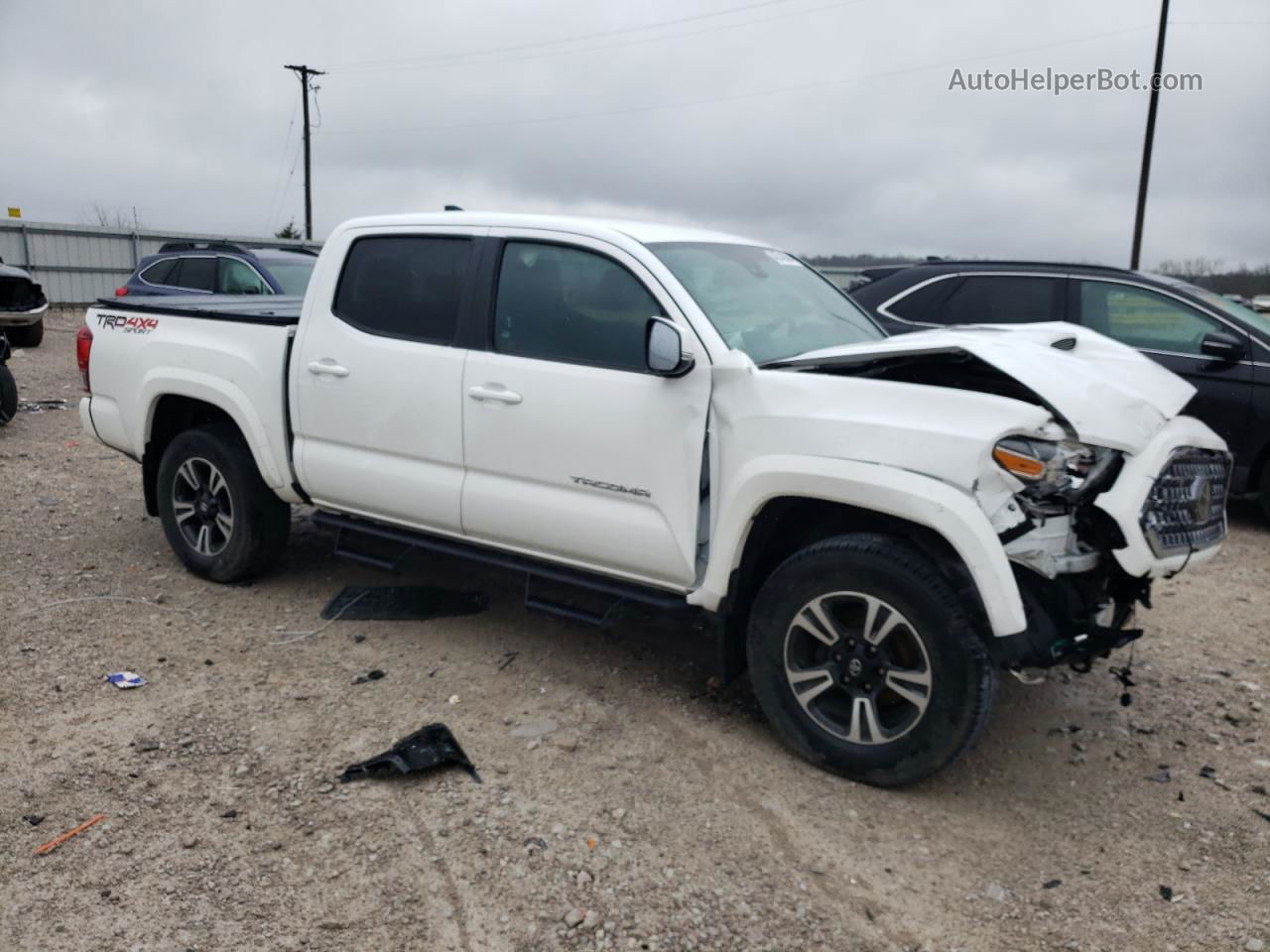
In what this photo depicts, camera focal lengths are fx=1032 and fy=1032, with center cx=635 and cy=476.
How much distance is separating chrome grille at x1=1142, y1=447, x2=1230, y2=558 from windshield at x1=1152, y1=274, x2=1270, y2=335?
4.28 meters

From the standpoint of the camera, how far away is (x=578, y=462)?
4152 mm

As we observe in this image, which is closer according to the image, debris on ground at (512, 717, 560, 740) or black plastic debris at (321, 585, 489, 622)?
debris on ground at (512, 717, 560, 740)

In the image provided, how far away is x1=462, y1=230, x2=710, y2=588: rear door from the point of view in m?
3.94

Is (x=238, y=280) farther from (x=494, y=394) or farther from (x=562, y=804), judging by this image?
(x=562, y=804)

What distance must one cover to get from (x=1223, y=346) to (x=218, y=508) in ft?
22.0

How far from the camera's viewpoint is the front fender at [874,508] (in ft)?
10.8

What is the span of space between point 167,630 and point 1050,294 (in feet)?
21.3

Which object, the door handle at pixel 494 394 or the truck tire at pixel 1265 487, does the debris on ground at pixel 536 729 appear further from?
the truck tire at pixel 1265 487

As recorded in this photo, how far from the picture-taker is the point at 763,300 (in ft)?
14.5

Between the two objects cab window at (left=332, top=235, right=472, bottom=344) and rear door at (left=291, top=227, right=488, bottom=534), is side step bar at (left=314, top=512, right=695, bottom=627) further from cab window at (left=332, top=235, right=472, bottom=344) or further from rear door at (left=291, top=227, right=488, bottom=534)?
cab window at (left=332, top=235, right=472, bottom=344)

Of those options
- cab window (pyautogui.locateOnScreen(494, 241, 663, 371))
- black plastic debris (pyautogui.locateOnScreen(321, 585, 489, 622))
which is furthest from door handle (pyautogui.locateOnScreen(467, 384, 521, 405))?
black plastic debris (pyautogui.locateOnScreen(321, 585, 489, 622))

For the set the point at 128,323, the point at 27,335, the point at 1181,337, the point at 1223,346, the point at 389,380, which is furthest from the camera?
the point at 27,335

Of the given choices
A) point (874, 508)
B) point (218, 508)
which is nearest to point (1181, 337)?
point (874, 508)

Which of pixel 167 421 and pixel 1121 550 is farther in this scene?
pixel 167 421
